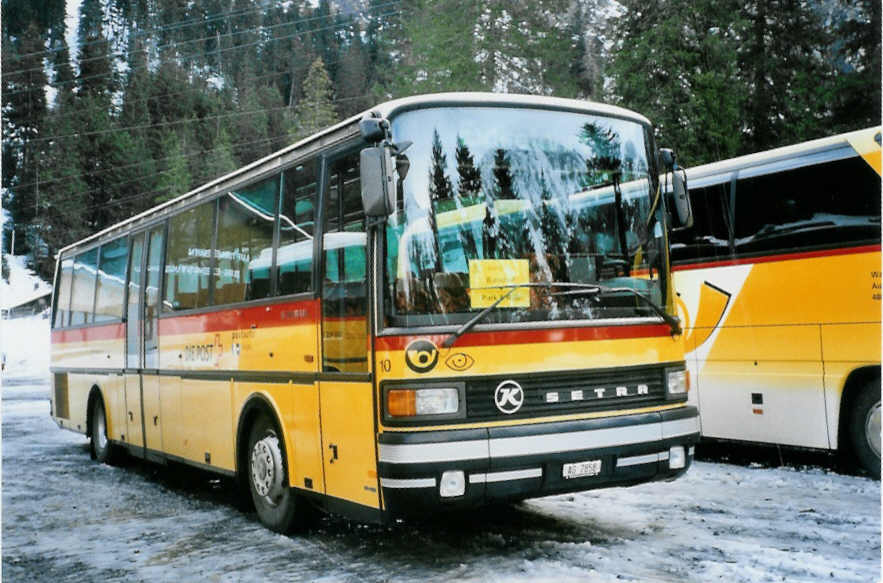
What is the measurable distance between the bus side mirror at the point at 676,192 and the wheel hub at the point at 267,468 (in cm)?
365

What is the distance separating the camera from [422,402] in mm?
6312

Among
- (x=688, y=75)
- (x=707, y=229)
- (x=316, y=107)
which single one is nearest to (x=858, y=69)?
(x=688, y=75)

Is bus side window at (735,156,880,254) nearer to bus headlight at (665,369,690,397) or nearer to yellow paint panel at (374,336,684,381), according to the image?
bus headlight at (665,369,690,397)

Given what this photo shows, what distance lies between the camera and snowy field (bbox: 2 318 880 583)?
6531 millimetres

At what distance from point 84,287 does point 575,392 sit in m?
10.1

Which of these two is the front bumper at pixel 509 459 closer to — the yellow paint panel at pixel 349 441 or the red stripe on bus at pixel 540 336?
A: the yellow paint panel at pixel 349 441

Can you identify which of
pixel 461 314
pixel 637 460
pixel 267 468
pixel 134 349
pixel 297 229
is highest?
pixel 297 229

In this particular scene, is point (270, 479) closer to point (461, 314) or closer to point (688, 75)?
point (461, 314)

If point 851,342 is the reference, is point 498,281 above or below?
above

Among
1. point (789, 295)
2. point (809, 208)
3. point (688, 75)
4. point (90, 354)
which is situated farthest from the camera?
point (688, 75)

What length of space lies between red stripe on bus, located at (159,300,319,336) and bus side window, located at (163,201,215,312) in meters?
0.16

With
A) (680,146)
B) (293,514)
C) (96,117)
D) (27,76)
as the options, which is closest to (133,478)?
(293,514)

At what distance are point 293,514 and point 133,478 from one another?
4952mm

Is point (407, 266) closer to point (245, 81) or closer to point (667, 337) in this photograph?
point (667, 337)
